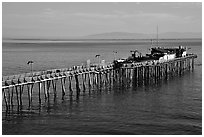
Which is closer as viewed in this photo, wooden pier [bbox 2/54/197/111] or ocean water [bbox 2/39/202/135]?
ocean water [bbox 2/39/202/135]

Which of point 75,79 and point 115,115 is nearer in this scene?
point 115,115

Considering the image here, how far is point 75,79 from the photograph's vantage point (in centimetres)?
5269

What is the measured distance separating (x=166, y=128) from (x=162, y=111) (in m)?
6.62

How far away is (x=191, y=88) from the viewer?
173 feet

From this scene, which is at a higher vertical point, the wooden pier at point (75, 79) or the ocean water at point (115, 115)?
the wooden pier at point (75, 79)

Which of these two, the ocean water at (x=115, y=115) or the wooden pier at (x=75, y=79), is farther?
the wooden pier at (x=75, y=79)

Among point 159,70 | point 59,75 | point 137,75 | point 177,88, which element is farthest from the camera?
point 159,70

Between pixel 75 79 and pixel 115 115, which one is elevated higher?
pixel 75 79

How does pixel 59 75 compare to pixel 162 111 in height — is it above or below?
above

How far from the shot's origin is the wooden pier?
39.8 metres

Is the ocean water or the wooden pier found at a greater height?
the wooden pier

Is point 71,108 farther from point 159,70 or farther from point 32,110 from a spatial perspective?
point 159,70

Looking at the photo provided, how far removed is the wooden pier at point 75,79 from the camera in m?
39.8

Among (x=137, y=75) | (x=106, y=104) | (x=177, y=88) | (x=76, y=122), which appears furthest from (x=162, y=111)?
(x=137, y=75)
